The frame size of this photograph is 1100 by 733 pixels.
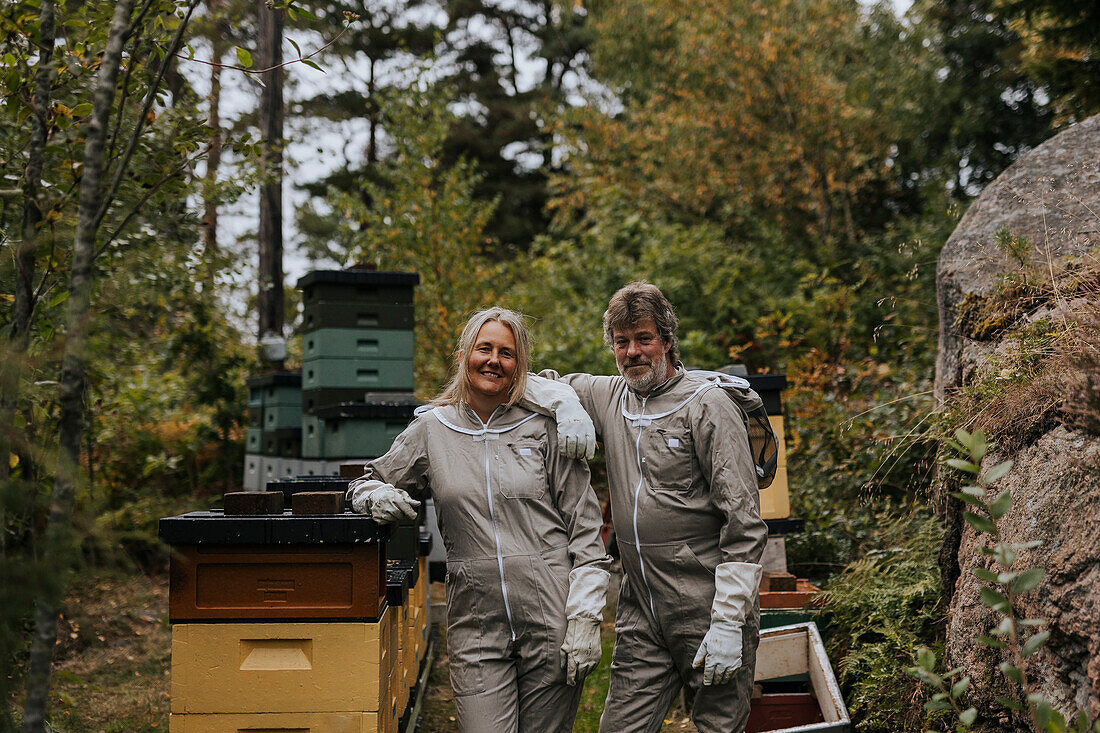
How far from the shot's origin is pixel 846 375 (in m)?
7.27

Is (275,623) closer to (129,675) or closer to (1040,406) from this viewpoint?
(1040,406)

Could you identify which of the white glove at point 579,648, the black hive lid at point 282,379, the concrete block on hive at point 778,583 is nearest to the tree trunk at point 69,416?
the white glove at point 579,648

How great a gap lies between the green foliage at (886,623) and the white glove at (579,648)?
4.90 feet

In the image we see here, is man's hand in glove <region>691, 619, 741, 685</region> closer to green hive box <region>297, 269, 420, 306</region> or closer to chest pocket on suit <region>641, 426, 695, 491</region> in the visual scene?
chest pocket on suit <region>641, 426, 695, 491</region>

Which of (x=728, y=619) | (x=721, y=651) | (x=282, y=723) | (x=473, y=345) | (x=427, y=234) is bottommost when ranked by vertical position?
(x=282, y=723)

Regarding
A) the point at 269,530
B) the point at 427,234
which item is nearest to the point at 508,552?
the point at 269,530

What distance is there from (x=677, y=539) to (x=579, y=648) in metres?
0.58

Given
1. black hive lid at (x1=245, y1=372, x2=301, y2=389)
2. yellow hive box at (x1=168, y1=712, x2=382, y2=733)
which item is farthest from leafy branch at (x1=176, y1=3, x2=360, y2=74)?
black hive lid at (x1=245, y1=372, x2=301, y2=389)

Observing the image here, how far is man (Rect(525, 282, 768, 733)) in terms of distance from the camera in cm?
275

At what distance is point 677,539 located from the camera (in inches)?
113

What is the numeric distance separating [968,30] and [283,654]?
13.2 metres

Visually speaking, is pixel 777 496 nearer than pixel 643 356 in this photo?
No

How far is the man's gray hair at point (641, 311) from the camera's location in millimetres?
2986

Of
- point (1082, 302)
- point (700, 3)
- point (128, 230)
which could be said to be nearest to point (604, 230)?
point (700, 3)
